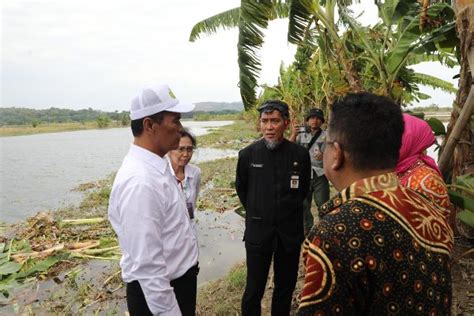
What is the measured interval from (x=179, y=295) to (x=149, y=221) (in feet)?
1.94

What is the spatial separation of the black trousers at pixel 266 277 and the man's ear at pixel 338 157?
1861 millimetres

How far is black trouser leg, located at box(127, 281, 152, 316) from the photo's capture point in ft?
5.86

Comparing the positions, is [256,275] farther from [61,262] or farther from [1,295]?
[61,262]

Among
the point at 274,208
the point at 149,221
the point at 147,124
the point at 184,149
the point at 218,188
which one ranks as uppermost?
the point at 147,124

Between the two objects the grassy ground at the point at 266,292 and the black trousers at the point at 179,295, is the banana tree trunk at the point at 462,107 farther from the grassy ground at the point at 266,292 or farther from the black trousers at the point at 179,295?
the black trousers at the point at 179,295

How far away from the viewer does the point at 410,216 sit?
991 mm

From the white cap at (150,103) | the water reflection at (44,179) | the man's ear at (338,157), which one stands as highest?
the white cap at (150,103)

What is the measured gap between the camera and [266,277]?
2.86 m

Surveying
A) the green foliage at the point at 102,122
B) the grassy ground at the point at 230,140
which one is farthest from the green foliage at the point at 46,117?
the grassy ground at the point at 230,140

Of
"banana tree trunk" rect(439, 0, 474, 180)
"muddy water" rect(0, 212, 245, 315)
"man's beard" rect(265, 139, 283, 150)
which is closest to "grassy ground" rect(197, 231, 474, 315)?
"muddy water" rect(0, 212, 245, 315)

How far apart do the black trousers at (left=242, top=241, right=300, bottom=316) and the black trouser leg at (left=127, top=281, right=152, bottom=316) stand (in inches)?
45.6

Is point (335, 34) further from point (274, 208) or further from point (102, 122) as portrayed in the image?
point (102, 122)

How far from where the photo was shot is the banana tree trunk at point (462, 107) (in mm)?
2695

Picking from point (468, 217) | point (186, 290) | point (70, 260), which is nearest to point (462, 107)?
point (468, 217)
